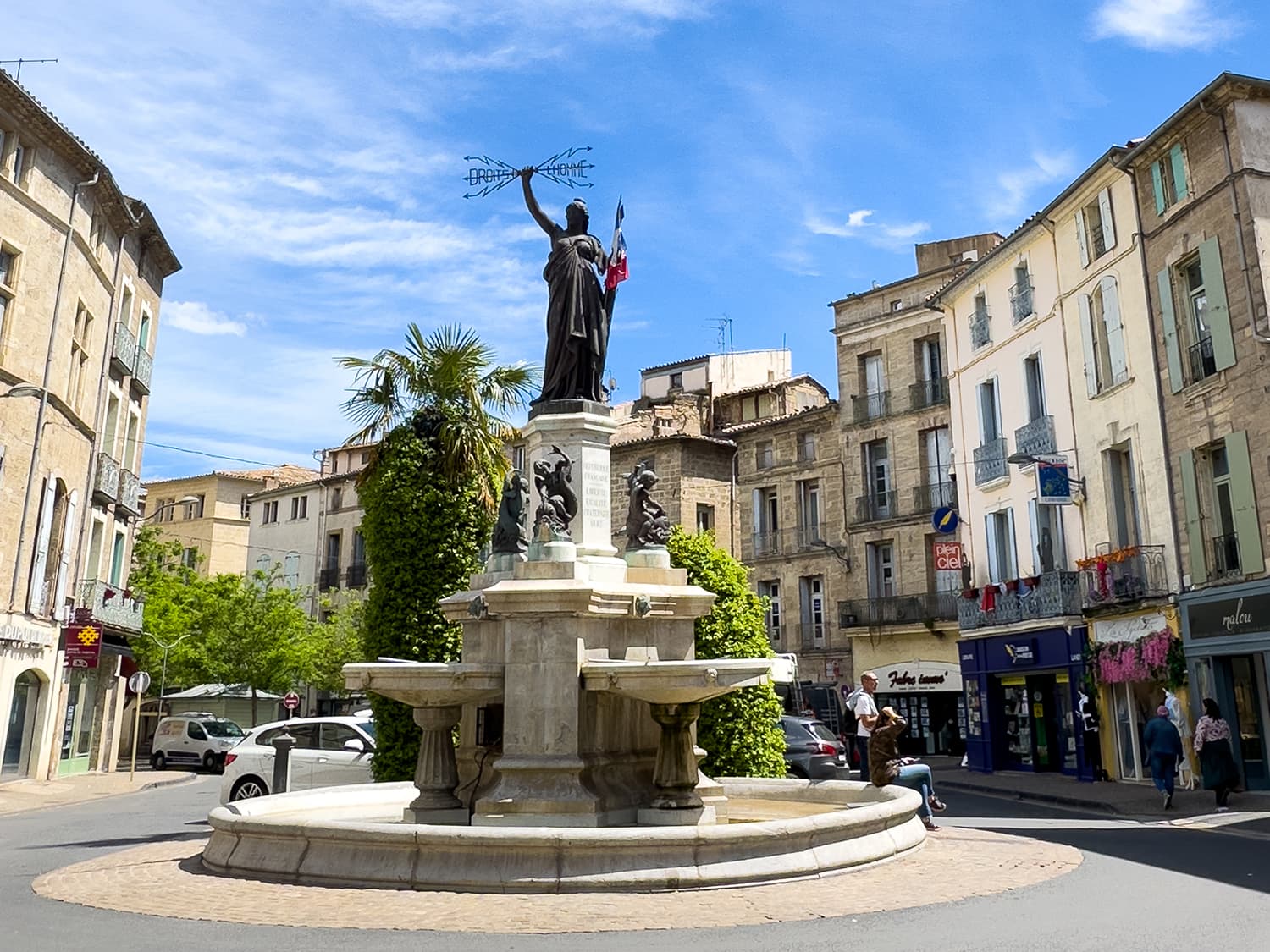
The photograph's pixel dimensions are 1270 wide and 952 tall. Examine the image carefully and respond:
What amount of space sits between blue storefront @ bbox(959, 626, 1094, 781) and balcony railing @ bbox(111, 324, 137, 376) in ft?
78.0

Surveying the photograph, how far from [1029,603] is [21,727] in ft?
77.6

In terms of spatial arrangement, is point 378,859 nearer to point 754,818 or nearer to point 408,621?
point 754,818

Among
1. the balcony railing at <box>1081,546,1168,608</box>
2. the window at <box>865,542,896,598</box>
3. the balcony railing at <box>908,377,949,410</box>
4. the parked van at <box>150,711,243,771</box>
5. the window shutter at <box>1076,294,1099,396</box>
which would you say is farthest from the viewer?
the window at <box>865,542,896,598</box>

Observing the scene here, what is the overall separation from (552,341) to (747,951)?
23.8ft

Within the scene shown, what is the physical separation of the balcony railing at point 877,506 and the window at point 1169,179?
15.4 m

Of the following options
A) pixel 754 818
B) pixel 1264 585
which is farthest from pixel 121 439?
pixel 1264 585

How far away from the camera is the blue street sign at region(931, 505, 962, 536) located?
98.6 feet

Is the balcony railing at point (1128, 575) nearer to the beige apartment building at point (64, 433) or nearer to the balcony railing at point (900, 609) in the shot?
the balcony railing at point (900, 609)

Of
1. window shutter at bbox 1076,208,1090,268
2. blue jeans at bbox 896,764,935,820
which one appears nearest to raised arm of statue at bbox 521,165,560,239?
blue jeans at bbox 896,764,935,820

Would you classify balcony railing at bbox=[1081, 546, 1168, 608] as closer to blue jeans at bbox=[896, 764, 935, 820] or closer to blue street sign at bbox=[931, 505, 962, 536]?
blue street sign at bbox=[931, 505, 962, 536]

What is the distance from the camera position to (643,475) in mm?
11164

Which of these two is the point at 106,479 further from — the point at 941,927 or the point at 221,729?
the point at 941,927

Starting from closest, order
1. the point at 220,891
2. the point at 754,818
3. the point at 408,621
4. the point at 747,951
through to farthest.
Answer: the point at 747,951, the point at 220,891, the point at 754,818, the point at 408,621

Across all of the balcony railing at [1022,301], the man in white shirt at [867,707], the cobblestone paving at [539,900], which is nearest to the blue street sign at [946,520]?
the balcony railing at [1022,301]
